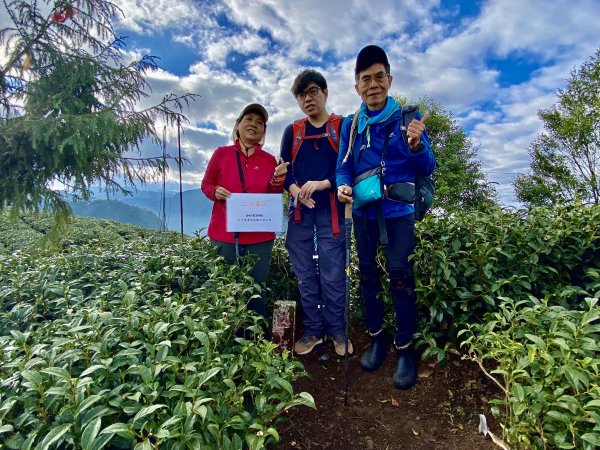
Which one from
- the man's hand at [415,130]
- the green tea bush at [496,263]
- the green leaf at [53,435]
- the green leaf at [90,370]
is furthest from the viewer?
the green tea bush at [496,263]

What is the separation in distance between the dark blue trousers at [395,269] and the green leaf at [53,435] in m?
2.14

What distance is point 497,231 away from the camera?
276 cm

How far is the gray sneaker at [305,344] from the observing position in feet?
10.3

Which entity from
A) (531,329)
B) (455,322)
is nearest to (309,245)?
(455,322)

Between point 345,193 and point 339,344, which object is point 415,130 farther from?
point 339,344

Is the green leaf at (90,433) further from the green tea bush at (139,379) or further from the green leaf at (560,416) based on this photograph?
the green leaf at (560,416)

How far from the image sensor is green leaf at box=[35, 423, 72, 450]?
1087 millimetres

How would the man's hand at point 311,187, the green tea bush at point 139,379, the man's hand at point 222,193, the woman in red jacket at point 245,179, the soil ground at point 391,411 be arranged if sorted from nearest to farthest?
the green tea bush at point 139,379, the soil ground at point 391,411, the man's hand at point 311,187, the man's hand at point 222,193, the woman in red jacket at point 245,179

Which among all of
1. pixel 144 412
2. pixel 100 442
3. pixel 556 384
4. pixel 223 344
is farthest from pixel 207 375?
pixel 556 384

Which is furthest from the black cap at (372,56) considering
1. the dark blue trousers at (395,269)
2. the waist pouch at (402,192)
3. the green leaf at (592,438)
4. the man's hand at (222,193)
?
the green leaf at (592,438)

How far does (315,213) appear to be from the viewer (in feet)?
10.1

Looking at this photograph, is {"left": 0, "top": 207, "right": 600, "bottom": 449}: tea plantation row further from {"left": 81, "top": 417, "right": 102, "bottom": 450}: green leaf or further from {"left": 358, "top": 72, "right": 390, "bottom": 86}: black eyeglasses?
{"left": 358, "top": 72, "right": 390, "bottom": 86}: black eyeglasses

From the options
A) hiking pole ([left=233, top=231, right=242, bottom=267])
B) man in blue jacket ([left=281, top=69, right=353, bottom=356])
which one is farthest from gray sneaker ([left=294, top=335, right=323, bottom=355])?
hiking pole ([left=233, top=231, right=242, bottom=267])

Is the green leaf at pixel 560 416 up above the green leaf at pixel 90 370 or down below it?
below
